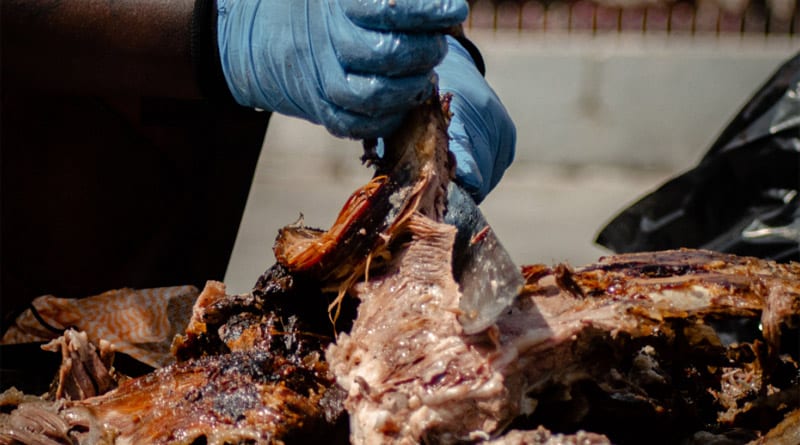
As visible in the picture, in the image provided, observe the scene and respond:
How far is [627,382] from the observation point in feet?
4.74

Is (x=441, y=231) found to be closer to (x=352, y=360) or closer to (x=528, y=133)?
(x=352, y=360)

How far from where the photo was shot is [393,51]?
1.63m

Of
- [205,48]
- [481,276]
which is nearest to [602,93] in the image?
[205,48]

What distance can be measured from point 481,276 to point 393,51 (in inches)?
22.0

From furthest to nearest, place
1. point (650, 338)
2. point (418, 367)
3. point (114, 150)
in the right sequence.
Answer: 1. point (114, 150)
2. point (650, 338)
3. point (418, 367)

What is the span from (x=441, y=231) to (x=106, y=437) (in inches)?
25.2

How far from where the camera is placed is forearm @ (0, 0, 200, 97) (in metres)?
1.98

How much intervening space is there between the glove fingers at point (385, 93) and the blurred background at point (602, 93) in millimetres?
5392

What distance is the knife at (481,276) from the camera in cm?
119

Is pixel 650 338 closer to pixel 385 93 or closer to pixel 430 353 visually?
pixel 430 353

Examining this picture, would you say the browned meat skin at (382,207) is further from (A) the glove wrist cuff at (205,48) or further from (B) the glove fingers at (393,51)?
(A) the glove wrist cuff at (205,48)

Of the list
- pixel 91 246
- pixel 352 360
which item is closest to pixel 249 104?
pixel 91 246

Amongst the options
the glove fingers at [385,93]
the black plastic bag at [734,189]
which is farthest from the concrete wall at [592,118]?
the glove fingers at [385,93]

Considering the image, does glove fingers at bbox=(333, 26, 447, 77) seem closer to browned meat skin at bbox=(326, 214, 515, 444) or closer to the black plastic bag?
browned meat skin at bbox=(326, 214, 515, 444)
